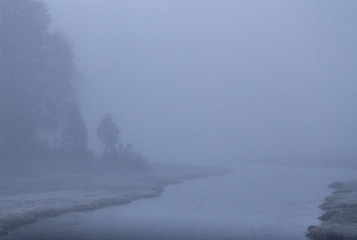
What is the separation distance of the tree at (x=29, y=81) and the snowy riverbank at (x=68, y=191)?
8.75m

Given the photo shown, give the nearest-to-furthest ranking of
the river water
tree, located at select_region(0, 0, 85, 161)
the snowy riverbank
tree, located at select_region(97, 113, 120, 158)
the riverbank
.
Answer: the riverbank → the river water → the snowy riverbank → tree, located at select_region(0, 0, 85, 161) → tree, located at select_region(97, 113, 120, 158)

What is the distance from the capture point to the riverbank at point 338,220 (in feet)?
122

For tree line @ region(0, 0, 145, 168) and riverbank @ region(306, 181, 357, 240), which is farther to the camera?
tree line @ region(0, 0, 145, 168)

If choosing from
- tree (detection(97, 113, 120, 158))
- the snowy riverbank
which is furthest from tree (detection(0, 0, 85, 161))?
the snowy riverbank

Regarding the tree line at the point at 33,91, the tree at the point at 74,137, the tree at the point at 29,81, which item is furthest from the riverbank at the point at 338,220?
the tree at the point at 29,81

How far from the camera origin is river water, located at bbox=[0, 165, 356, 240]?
39.2 meters

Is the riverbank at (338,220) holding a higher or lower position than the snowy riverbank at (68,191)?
lower

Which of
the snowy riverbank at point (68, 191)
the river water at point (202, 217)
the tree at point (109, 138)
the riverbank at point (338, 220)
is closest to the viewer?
the riverbank at point (338, 220)

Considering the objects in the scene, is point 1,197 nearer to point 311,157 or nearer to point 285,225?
point 285,225

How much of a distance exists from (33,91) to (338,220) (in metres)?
49.2

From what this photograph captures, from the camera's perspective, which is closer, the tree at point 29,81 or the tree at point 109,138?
the tree at point 29,81

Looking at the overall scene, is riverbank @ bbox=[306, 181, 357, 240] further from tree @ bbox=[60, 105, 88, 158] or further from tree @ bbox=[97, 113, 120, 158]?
tree @ bbox=[97, 113, 120, 158]

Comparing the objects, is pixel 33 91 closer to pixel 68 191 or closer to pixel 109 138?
pixel 109 138

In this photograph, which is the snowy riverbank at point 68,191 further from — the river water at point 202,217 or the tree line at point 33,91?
the tree line at point 33,91
